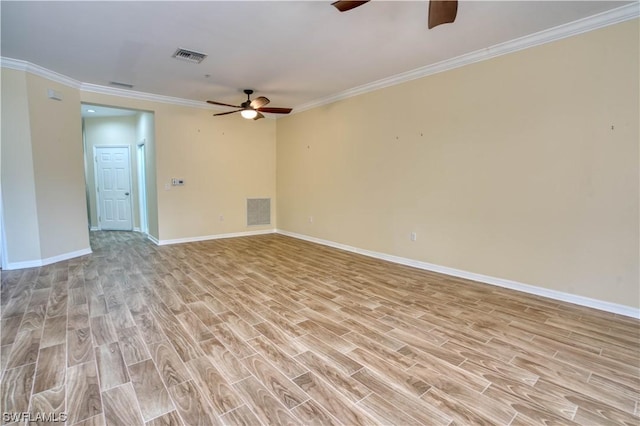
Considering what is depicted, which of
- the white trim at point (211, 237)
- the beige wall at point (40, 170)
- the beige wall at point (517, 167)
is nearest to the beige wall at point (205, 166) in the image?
the white trim at point (211, 237)

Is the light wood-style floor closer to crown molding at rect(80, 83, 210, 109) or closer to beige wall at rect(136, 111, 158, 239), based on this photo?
beige wall at rect(136, 111, 158, 239)

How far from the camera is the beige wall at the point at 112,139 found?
716 cm

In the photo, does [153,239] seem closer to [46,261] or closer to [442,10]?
[46,261]

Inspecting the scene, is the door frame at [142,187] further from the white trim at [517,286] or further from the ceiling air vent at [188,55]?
the white trim at [517,286]

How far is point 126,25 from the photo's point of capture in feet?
9.78

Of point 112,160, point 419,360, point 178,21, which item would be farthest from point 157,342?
point 112,160

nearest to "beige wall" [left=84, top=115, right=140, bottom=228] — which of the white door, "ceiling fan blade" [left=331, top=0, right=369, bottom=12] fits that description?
the white door

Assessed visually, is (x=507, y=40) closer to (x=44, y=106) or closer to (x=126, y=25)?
(x=126, y=25)

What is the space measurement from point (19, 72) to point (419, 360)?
19.3ft

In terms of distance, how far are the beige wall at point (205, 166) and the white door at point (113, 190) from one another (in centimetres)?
163

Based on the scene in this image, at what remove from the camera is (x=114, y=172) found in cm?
733

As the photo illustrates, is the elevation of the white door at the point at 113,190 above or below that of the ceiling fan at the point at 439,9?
below

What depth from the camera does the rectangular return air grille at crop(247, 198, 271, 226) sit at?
6.89 meters

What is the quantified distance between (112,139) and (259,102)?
16.2 ft
